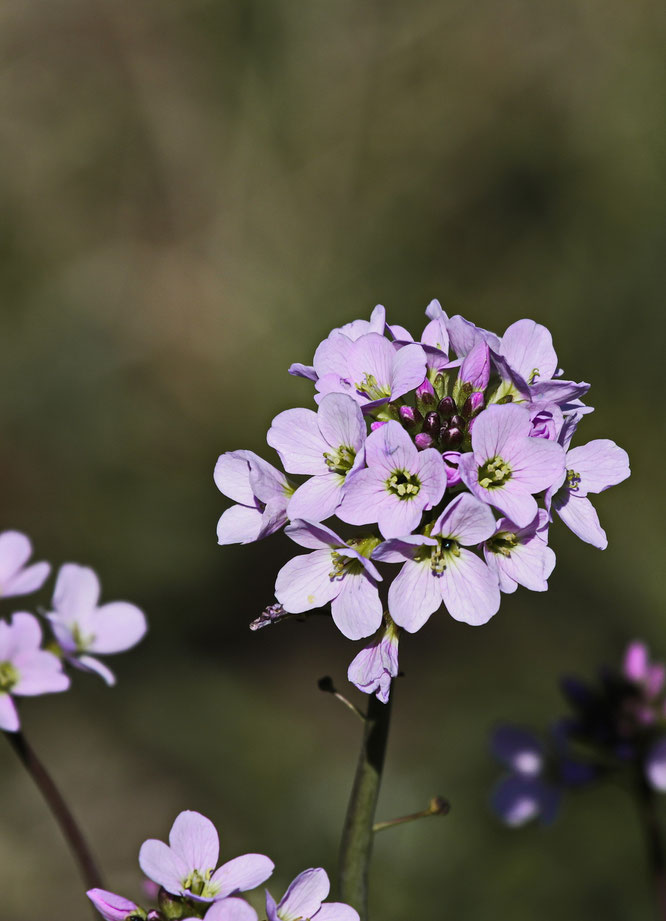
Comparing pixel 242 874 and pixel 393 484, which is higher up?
pixel 393 484

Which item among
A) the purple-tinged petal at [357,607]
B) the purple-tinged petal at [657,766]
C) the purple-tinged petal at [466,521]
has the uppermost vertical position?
the purple-tinged petal at [466,521]

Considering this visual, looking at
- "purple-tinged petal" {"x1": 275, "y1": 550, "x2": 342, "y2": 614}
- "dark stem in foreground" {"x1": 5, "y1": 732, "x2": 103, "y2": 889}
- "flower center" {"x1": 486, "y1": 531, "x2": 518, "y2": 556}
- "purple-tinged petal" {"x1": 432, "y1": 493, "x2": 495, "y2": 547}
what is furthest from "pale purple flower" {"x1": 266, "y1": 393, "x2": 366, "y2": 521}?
"dark stem in foreground" {"x1": 5, "y1": 732, "x2": 103, "y2": 889}

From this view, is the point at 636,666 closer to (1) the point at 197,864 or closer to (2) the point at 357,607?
(2) the point at 357,607

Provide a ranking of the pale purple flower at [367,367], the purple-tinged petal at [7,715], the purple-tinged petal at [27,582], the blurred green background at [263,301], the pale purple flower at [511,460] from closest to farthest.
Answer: the pale purple flower at [511,460] < the pale purple flower at [367,367] < the purple-tinged petal at [7,715] < the purple-tinged petal at [27,582] < the blurred green background at [263,301]

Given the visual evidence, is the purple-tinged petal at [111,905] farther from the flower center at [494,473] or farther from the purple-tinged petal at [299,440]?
the flower center at [494,473]

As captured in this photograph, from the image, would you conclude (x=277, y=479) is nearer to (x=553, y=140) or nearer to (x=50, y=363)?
(x=50, y=363)

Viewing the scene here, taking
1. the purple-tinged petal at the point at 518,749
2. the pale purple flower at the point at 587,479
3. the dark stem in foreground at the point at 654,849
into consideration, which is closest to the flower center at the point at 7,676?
the pale purple flower at the point at 587,479

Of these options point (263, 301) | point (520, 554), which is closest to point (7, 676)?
point (520, 554)
